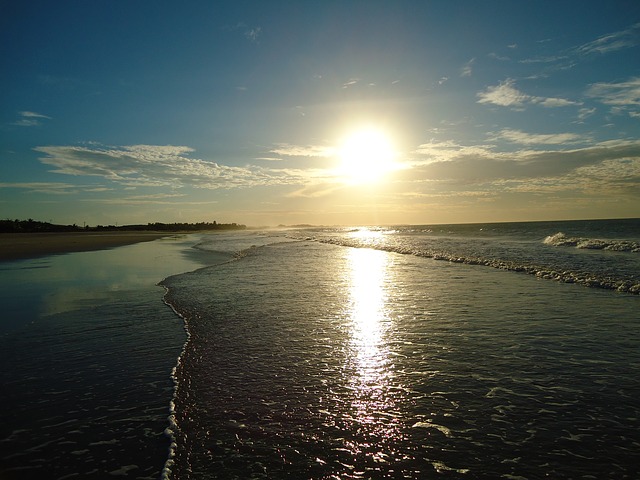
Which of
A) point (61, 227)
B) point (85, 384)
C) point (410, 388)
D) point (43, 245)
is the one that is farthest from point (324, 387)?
point (61, 227)

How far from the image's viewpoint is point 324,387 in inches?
285

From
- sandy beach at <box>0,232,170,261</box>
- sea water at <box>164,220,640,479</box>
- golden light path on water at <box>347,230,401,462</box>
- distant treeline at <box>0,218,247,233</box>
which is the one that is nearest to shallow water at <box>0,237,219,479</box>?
sea water at <box>164,220,640,479</box>

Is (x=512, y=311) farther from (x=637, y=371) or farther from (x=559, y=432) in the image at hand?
(x=559, y=432)

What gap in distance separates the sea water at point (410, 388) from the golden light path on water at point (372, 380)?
33 mm

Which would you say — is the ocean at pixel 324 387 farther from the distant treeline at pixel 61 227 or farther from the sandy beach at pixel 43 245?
the distant treeline at pixel 61 227

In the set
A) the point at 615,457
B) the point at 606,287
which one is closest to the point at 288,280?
the point at 606,287

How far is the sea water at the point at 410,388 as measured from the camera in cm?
500

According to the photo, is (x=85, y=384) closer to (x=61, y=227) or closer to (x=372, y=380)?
(x=372, y=380)

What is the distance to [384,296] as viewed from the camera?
16.4 meters

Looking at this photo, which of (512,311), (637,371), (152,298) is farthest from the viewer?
(152,298)

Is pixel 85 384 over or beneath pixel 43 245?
beneath

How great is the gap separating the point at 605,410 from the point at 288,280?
15859 mm

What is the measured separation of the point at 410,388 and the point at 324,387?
63.0 inches

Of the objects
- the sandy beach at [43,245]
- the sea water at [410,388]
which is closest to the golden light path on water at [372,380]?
the sea water at [410,388]
